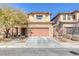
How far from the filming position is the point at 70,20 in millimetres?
20500

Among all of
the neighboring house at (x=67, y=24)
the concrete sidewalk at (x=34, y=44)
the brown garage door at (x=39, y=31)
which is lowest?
the concrete sidewalk at (x=34, y=44)

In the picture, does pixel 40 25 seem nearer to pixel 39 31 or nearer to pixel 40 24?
pixel 40 24

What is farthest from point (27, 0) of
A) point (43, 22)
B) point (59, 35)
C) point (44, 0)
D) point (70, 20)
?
point (70, 20)

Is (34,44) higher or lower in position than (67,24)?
lower

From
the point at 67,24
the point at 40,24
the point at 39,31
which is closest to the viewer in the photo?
the point at 39,31

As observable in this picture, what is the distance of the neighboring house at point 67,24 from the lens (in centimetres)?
1795

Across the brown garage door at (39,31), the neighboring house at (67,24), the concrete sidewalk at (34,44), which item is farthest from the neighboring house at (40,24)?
the concrete sidewalk at (34,44)

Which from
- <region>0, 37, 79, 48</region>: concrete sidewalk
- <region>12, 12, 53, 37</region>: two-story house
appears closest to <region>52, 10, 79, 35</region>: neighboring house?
<region>12, 12, 53, 37</region>: two-story house

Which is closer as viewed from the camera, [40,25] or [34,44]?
[34,44]

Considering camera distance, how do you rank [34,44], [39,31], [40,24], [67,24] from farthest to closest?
1. [67,24]
2. [40,24]
3. [39,31]
4. [34,44]

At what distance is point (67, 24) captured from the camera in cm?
2012

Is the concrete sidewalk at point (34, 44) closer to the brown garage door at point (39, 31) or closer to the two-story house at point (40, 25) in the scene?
the brown garage door at point (39, 31)

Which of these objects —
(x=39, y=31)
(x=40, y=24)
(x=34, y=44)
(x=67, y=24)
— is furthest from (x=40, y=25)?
(x=34, y=44)

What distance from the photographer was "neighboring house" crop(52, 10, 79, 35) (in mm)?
17953
